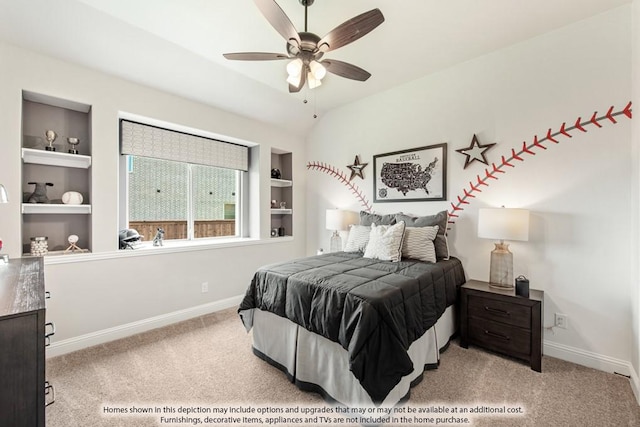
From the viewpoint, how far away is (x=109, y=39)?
2.39m

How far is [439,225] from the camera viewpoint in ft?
9.57

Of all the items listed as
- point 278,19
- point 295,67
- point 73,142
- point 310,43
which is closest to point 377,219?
point 295,67

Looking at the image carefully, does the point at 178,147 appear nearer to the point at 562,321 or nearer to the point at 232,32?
the point at 232,32

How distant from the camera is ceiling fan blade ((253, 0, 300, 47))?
158 centimetres

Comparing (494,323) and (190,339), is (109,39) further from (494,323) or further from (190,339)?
(494,323)

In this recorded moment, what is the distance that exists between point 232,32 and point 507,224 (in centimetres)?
286

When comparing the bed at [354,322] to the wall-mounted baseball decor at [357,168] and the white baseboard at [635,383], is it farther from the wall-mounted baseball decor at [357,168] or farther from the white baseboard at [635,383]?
the wall-mounted baseball decor at [357,168]

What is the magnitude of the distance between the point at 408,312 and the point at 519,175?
1.81 m

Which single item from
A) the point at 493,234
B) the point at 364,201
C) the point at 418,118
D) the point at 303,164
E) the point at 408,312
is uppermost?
the point at 418,118

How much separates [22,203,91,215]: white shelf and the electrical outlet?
Result: 432cm

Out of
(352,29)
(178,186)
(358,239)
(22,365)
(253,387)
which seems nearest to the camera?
(22,365)

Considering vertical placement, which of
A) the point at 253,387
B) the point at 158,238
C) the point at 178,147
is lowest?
the point at 253,387

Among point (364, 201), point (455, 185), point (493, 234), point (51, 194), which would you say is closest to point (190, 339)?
point (51, 194)

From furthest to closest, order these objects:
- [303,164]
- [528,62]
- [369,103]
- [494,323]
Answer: [303,164] → [369,103] → [528,62] → [494,323]
